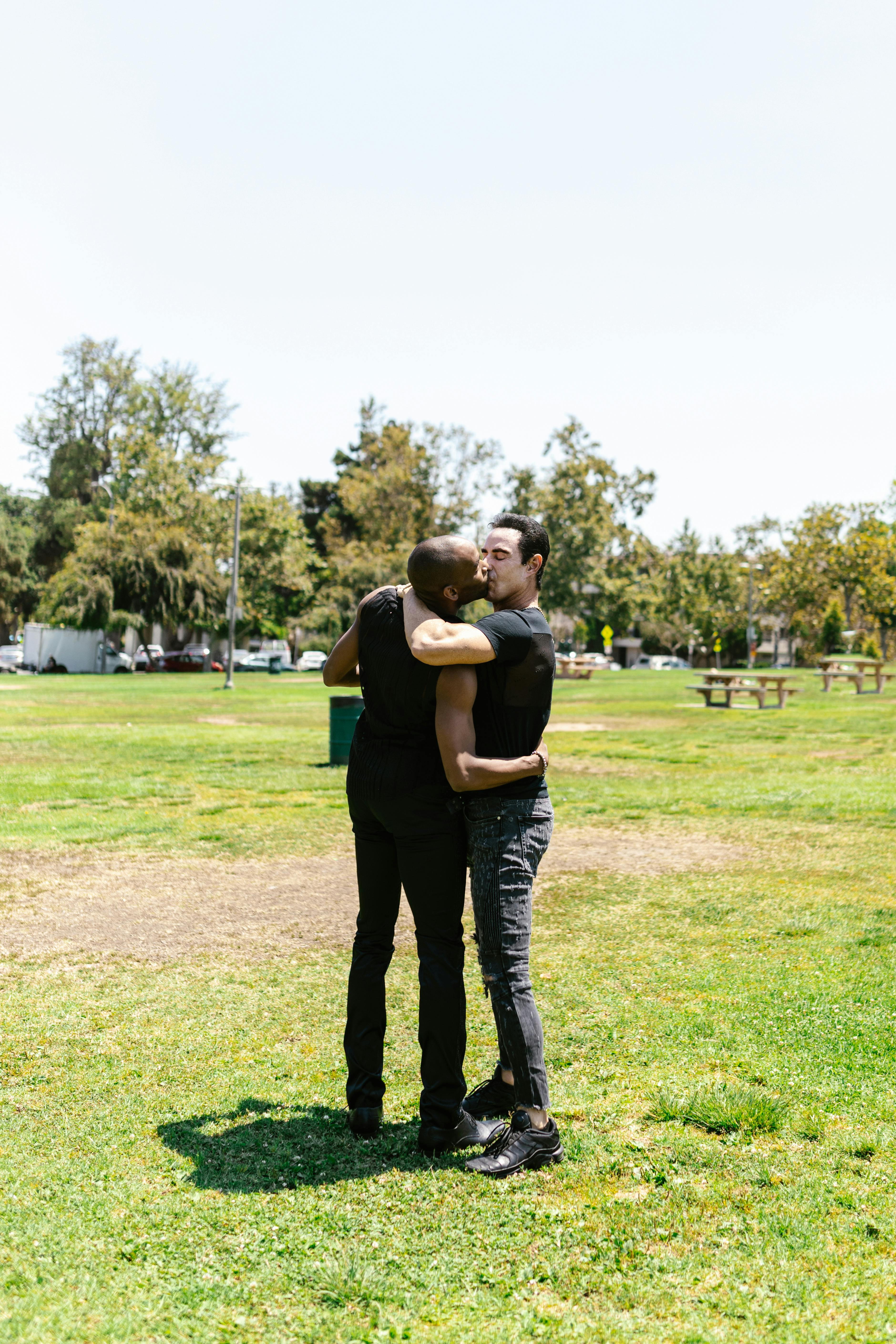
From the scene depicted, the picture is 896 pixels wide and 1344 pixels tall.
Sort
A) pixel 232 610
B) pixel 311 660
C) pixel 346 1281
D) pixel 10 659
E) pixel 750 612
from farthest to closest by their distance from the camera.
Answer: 1. pixel 750 612
2. pixel 311 660
3. pixel 10 659
4. pixel 232 610
5. pixel 346 1281

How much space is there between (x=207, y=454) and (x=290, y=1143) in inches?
2597

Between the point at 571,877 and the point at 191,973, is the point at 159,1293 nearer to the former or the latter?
the point at 191,973

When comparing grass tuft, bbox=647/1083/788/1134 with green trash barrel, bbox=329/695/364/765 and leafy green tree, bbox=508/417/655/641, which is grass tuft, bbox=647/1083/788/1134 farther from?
leafy green tree, bbox=508/417/655/641

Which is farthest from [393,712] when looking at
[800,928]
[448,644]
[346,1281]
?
[800,928]

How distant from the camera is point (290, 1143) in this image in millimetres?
3510

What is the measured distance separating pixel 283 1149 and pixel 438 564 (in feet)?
5.87

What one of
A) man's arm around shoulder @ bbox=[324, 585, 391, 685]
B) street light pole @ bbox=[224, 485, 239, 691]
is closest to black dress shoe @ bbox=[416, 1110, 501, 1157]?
man's arm around shoulder @ bbox=[324, 585, 391, 685]

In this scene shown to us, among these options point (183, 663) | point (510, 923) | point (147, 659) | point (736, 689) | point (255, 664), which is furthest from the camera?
point (255, 664)

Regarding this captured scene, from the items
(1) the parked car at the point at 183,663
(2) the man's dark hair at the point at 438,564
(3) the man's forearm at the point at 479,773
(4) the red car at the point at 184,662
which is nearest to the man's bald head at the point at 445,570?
(2) the man's dark hair at the point at 438,564

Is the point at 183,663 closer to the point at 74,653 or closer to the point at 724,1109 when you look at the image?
the point at 74,653

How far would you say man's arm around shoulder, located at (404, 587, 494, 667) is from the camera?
10.6 feet

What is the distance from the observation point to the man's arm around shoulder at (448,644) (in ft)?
10.6

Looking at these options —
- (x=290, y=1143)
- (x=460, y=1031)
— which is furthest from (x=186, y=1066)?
(x=460, y=1031)

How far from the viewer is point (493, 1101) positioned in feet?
12.3
